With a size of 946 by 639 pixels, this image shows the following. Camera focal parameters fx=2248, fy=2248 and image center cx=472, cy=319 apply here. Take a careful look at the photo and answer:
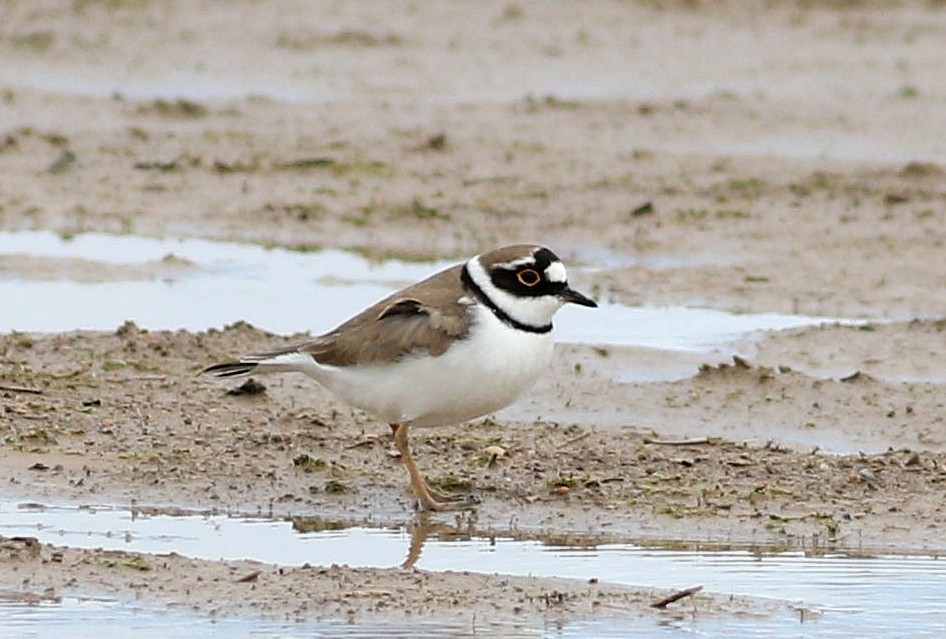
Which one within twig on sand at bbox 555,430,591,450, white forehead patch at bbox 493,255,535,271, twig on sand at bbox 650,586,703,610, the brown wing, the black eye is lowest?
twig on sand at bbox 650,586,703,610

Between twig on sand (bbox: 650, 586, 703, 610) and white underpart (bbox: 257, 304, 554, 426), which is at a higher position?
white underpart (bbox: 257, 304, 554, 426)

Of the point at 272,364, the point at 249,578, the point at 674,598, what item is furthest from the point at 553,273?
the point at 249,578

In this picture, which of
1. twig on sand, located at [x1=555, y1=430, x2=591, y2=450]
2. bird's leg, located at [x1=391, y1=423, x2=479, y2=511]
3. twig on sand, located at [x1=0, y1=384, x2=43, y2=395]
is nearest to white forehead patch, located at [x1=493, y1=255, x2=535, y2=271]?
bird's leg, located at [x1=391, y1=423, x2=479, y2=511]

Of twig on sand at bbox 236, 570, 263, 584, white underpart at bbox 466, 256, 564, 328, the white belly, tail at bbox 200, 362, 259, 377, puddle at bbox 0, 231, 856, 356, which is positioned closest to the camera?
twig on sand at bbox 236, 570, 263, 584

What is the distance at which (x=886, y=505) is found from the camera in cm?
877

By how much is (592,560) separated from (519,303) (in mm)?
1109

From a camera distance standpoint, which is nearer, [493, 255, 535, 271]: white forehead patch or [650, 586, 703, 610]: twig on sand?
[650, 586, 703, 610]: twig on sand

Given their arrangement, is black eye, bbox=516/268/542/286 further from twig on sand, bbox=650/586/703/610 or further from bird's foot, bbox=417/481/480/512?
twig on sand, bbox=650/586/703/610

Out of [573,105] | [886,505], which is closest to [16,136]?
[573,105]

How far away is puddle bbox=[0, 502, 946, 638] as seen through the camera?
7.34 metres

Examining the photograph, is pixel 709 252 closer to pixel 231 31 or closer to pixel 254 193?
pixel 254 193

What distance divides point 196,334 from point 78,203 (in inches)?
173

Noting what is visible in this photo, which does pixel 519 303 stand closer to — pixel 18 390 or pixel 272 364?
pixel 272 364

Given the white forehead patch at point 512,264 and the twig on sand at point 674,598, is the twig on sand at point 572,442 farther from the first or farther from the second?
the twig on sand at point 674,598
